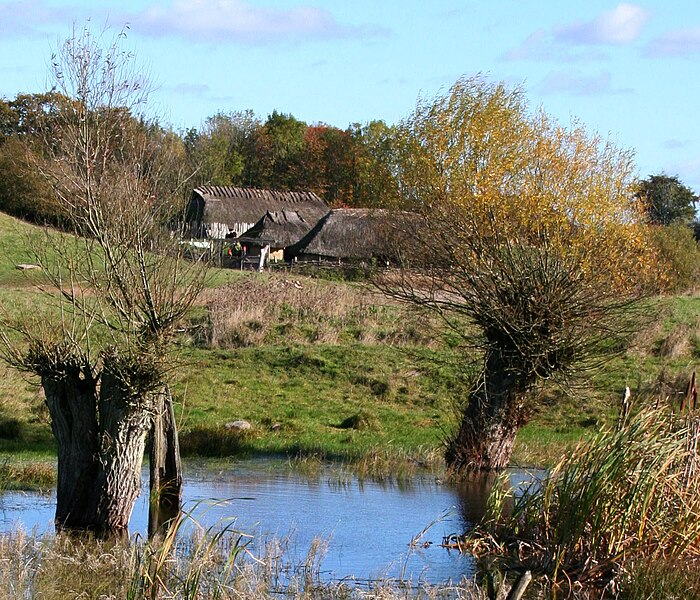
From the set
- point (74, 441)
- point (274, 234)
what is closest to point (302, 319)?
point (74, 441)

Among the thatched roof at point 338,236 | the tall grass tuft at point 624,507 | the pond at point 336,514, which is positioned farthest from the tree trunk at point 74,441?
the thatched roof at point 338,236

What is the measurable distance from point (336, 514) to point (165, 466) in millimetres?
2452

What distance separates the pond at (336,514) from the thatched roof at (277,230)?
5111 centimetres

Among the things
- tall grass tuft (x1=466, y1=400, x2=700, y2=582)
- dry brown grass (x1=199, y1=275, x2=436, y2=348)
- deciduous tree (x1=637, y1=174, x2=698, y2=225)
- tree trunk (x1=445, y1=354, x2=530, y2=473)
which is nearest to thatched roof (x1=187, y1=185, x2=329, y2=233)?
deciduous tree (x1=637, y1=174, x2=698, y2=225)

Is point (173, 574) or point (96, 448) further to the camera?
point (96, 448)

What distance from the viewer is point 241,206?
3017 inches

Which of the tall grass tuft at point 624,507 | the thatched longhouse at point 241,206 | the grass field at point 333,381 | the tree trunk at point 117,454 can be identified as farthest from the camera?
the thatched longhouse at point 241,206

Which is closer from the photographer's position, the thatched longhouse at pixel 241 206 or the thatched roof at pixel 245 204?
the thatched longhouse at pixel 241 206

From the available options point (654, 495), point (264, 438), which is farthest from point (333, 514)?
point (264, 438)

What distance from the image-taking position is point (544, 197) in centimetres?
2820

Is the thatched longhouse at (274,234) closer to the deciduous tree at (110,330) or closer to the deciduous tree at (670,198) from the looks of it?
the deciduous tree at (670,198)

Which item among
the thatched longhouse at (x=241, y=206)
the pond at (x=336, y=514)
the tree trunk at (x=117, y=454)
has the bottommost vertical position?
the pond at (x=336, y=514)

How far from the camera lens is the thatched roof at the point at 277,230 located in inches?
2746

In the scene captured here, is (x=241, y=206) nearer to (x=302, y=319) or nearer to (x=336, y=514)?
(x=302, y=319)
